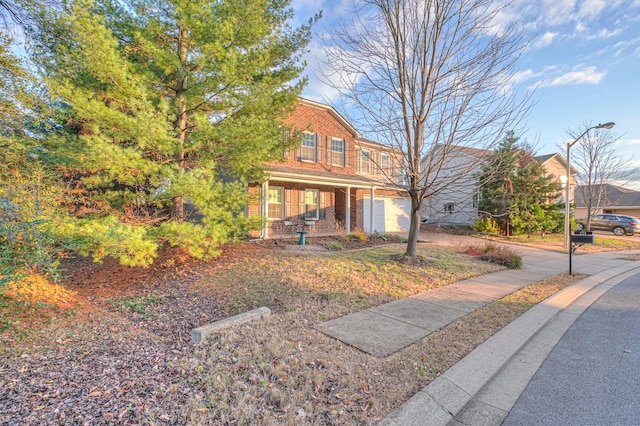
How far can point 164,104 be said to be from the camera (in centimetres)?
574

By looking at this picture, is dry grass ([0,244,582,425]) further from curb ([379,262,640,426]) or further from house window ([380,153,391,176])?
house window ([380,153,391,176])

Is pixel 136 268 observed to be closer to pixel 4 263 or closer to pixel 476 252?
pixel 4 263

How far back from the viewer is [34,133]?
7160mm

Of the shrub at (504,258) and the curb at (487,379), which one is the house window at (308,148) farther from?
the curb at (487,379)

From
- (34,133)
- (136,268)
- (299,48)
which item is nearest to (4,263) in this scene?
(136,268)

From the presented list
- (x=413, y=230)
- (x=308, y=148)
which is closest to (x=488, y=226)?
(x=308, y=148)

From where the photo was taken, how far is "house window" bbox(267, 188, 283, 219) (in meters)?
13.9

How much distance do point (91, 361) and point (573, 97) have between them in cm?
1553

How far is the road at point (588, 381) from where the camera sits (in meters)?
2.54

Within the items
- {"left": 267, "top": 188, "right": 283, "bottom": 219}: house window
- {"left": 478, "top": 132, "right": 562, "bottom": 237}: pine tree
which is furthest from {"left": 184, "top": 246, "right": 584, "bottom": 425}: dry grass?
{"left": 478, "top": 132, "right": 562, "bottom": 237}: pine tree

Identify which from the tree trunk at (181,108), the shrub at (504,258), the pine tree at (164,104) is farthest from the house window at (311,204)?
the tree trunk at (181,108)

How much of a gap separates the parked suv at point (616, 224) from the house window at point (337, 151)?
743 inches

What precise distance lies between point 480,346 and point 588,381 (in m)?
1.00

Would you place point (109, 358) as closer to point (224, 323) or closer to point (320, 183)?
point (224, 323)
